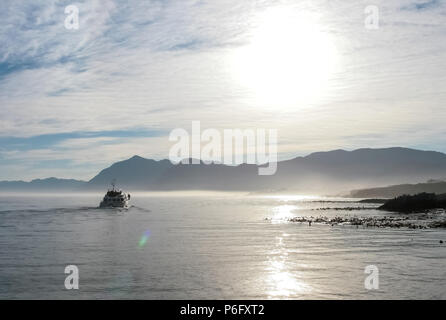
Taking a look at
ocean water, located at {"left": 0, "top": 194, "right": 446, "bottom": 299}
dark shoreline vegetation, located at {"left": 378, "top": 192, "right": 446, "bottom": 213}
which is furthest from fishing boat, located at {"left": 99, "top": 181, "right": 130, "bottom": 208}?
dark shoreline vegetation, located at {"left": 378, "top": 192, "right": 446, "bottom": 213}

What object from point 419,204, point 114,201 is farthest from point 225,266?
point 114,201

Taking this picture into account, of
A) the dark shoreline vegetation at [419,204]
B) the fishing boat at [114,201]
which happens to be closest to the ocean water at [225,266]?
the dark shoreline vegetation at [419,204]

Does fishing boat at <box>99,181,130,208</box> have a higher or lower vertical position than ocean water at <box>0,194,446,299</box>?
higher

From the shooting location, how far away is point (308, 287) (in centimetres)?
2736

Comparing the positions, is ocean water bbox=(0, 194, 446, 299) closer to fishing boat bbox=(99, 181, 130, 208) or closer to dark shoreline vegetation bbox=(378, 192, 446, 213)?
dark shoreline vegetation bbox=(378, 192, 446, 213)

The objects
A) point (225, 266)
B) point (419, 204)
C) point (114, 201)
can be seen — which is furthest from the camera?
point (114, 201)

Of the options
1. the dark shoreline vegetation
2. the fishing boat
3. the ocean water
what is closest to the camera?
A: the ocean water

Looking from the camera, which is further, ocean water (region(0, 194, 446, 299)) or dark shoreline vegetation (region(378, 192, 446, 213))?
dark shoreline vegetation (region(378, 192, 446, 213))

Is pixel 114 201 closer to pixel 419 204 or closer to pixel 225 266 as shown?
pixel 419 204

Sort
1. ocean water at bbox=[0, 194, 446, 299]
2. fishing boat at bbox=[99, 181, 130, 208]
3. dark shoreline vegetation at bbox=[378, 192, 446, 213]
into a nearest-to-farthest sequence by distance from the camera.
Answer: ocean water at bbox=[0, 194, 446, 299], dark shoreline vegetation at bbox=[378, 192, 446, 213], fishing boat at bbox=[99, 181, 130, 208]
